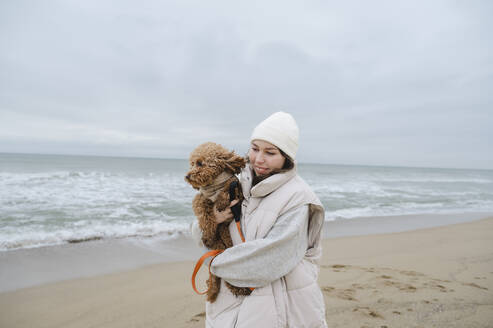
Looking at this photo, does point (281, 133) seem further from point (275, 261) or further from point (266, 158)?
point (275, 261)

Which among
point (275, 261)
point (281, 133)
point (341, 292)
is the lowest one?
point (341, 292)

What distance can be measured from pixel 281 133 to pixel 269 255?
0.72m

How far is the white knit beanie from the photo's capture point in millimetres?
1612

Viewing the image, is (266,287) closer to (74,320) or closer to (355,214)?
(74,320)

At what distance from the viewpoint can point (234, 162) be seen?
1.72 metres

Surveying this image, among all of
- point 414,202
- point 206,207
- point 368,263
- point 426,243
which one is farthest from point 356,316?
point 414,202

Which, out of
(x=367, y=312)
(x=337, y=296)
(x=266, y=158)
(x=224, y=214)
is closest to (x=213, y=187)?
(x=224, y=214)

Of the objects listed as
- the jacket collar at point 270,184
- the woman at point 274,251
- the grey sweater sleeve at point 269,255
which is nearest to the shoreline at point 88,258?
the woman at point 274,251

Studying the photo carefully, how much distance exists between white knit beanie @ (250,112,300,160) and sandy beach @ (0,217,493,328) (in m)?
2.56

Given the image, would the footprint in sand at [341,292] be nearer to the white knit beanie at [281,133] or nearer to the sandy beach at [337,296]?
the sandy beach at [337,296]

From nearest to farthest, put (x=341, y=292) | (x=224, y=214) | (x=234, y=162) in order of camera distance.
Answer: (x=224, y=214) < (x=234, y=162) < (x=341, y=292)

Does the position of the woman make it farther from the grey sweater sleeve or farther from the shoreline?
the shoreline

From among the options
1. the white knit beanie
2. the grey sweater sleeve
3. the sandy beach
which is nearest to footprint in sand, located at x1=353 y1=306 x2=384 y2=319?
the sandy beach

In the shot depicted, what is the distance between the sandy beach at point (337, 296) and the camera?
10.7 ft
